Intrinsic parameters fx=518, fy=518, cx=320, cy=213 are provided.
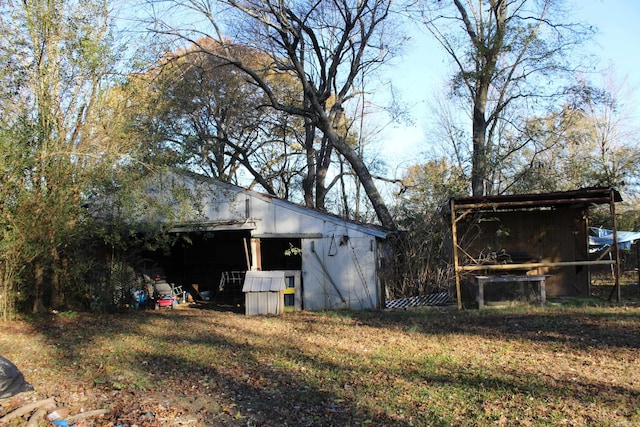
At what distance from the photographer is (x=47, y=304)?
13.6 m

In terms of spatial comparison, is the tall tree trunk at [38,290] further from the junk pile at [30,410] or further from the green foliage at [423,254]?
the green foliage at [423,254]

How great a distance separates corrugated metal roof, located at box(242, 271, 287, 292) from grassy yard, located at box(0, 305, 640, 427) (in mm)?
1852

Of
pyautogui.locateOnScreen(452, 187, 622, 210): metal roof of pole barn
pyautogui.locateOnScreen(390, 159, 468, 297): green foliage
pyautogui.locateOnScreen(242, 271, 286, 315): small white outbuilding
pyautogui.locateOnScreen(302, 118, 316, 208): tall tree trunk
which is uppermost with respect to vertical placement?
pyautogui.locateOnScreen(302, 118, 316, 208): tall tree trunk

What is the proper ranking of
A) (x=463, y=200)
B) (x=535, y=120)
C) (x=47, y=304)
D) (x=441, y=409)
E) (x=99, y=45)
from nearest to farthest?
1. (x=441, y=409)
2. (x=99, y=45)
3. (x=463, y=200)
4. (x=47, y=304)
5. (x=535, y=120)

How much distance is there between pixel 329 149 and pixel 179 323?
1500 cm

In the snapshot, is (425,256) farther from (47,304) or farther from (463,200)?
(47,304)

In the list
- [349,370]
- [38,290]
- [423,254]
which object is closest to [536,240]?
[423,254]

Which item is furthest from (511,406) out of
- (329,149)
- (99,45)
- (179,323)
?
(329,149)

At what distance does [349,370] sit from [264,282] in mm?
6765

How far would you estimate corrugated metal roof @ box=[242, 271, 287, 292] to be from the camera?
13359 millimetres

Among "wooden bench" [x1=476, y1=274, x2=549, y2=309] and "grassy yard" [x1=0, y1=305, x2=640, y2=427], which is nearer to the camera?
"grassy yard" [x1=0, y1=305, x2=640, y2=427]

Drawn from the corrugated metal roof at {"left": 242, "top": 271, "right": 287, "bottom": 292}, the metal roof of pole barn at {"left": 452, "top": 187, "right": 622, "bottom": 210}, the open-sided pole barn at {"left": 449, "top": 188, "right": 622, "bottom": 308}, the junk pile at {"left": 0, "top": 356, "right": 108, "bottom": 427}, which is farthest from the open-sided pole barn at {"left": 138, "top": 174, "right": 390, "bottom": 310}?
the junk pile at {"left": 0, "top": 356, "right": 108, "bottom": 427}

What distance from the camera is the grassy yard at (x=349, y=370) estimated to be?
5.26 metres

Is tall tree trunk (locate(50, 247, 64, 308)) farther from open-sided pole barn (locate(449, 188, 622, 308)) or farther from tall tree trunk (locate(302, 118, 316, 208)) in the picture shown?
tall tree trunk (locate(302, 118, 316, 208))
